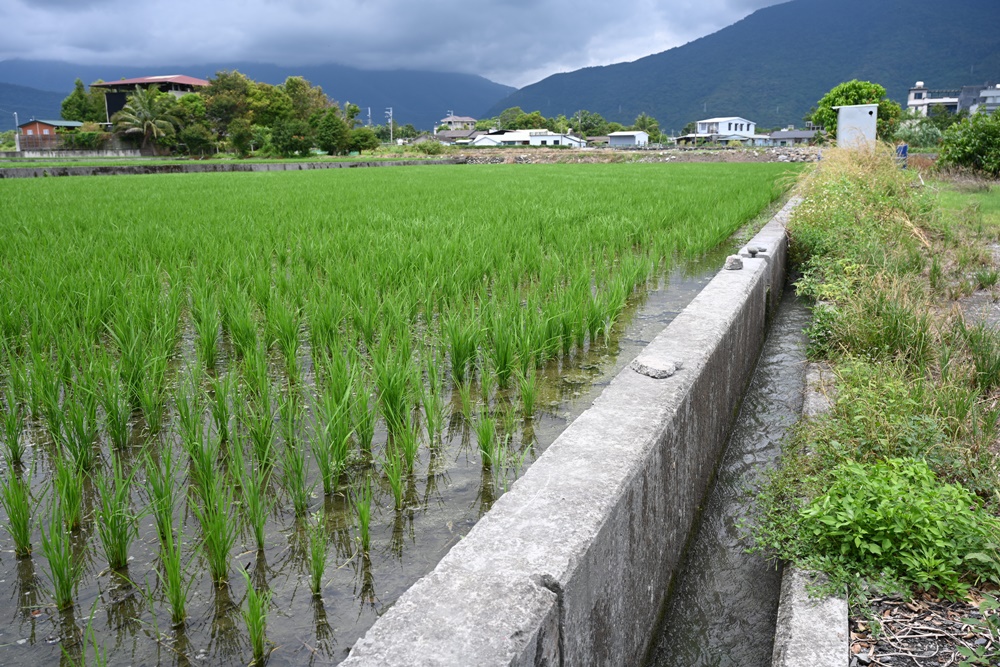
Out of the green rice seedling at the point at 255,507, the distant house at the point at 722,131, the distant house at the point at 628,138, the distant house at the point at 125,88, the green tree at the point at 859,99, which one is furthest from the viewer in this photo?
the distant house at the point at 722,131

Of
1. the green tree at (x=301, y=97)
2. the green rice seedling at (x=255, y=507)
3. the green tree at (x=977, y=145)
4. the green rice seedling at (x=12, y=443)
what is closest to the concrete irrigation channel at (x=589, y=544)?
the green rice seedling at (x=255, y=507)

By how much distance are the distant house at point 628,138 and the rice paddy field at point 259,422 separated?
77.7m

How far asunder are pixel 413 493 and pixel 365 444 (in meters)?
0.28

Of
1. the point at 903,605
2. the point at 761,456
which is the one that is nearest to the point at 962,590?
the point at 903,605

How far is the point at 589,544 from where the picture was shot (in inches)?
54.8

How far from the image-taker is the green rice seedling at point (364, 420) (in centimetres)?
234

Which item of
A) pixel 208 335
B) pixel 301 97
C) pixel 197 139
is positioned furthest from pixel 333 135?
pixel 208 335

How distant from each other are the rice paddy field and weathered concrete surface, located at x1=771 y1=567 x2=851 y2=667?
0.85 meters

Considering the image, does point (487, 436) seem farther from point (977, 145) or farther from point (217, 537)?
point (977, 145)

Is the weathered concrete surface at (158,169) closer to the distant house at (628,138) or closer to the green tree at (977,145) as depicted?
the green tree at (977,145)


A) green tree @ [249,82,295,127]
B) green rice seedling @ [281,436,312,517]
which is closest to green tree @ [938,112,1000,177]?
green rice seedling @ [281,436,312,517]

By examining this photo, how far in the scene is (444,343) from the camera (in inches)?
128

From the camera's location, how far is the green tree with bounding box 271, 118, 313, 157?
136 ft

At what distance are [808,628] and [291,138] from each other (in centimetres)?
4364
